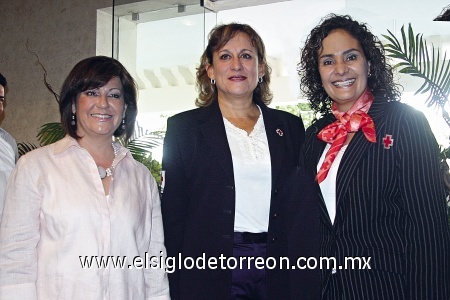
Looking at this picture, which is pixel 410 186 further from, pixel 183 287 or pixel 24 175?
pixel 24 175

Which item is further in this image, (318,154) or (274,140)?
(274,140)

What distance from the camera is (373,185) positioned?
2.10 metres

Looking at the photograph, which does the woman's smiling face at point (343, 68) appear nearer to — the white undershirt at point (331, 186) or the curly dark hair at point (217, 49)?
the white undershirt at point (331, 186)

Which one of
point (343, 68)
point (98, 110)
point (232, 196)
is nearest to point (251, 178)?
point (232, 196)

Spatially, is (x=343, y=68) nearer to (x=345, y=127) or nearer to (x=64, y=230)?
(x=345, y=127)

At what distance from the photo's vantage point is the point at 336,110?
99.5 inches

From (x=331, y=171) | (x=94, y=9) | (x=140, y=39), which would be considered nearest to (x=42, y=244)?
(x=331, y=171)

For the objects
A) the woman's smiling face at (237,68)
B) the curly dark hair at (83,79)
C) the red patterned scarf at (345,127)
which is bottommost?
the red patterned scarf at (345,127)

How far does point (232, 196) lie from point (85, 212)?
0.64 meters

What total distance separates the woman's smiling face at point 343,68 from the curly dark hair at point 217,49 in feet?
1.24

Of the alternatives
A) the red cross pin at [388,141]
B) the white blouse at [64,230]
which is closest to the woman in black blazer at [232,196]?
the white blouse at [64,230]

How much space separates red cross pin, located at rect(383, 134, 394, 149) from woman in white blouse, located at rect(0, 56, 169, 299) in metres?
1.01

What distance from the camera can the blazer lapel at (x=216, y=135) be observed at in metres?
2.46

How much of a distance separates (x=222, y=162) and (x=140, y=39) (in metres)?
3.24
